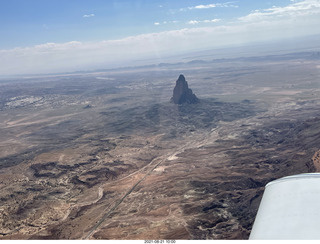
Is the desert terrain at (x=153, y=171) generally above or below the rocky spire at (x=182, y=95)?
below

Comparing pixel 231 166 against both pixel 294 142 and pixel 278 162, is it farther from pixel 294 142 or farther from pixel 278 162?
pixel 294 142

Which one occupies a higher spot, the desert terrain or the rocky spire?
the rocky spire

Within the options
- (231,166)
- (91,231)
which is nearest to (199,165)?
(231,166)

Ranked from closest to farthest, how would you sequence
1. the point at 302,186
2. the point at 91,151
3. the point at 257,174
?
the point at 302,186 → the point at 257,174 → the point at 91,151

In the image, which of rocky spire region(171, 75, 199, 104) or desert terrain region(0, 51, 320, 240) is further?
rocky spire region(171, 75, 199, 104)

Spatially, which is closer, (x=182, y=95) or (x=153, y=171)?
(x=153, y=171)

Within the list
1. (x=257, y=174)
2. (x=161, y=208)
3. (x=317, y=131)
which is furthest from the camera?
(x=317, y=131)

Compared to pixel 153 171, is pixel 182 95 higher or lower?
higher

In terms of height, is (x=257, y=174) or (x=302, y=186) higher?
(x=302, y=186)

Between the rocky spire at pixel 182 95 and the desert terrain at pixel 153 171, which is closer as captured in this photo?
the desert terrain at pixel 153 171

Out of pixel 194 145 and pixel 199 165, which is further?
pixel 194 145
